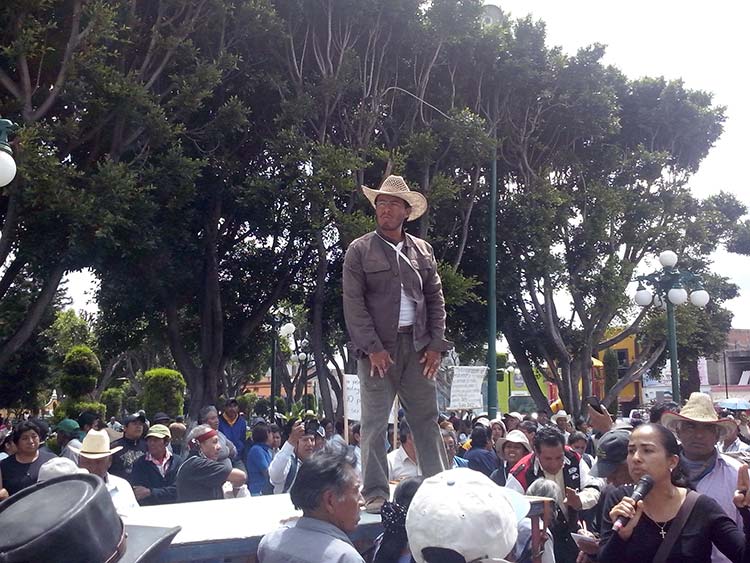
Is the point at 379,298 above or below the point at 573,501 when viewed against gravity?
above

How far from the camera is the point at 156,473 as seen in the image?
7.88 metres

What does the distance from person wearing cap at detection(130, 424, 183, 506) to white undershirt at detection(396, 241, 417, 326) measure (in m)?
3.78

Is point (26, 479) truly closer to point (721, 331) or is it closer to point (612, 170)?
point (612, 170)

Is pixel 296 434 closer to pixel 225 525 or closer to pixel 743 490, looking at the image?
pixel 225 525

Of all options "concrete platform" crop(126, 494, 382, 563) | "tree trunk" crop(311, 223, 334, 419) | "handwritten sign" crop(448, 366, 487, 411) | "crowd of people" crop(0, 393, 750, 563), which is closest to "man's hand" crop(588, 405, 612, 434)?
"crowd of people" crop(0, 393, 750, 563)

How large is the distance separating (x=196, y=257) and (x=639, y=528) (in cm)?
1587

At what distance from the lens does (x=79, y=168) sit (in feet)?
49.3

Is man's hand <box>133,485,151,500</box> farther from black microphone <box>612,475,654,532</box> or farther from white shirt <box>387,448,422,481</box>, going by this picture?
black microphone <box>612,475,654,532</box>

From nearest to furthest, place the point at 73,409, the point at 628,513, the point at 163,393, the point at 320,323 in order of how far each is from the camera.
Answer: the point at 628,513, the point at 73,409, the point at 320,323, the point at 163,393

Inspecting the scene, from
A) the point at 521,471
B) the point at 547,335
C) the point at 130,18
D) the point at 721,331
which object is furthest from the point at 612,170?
the point at 521,471

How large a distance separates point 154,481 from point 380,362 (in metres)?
4.21

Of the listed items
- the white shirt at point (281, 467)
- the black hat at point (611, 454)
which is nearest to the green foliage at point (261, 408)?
the white shirt at point (281, 467)

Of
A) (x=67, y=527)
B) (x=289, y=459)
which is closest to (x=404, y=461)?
(x=289, y=459)

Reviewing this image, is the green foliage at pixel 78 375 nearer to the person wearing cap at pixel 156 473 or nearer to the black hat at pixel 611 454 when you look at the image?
the person wearing cap at pixel 156 473
